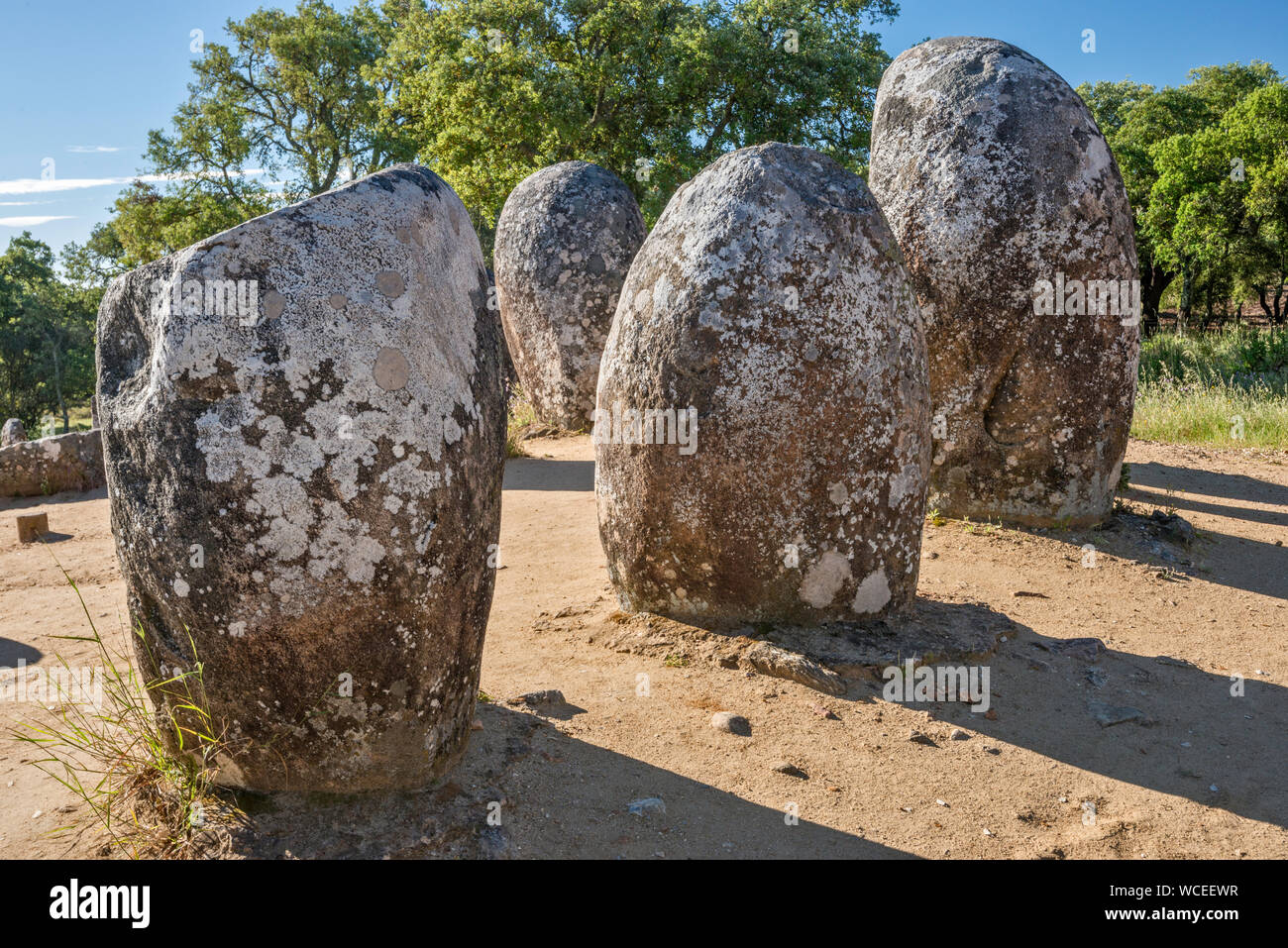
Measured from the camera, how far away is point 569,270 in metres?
10.9

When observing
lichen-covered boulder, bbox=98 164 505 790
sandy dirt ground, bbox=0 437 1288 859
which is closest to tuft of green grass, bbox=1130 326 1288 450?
sandy dirt ground, bbox=0 437 1288 859

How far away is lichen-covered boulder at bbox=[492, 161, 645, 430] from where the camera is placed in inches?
428

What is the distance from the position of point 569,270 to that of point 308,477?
28.0ft

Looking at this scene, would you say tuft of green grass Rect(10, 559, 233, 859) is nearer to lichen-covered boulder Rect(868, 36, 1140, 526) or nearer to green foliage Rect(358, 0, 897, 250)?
lichen-covered boulder Rect(868, 36, 1140, 526)

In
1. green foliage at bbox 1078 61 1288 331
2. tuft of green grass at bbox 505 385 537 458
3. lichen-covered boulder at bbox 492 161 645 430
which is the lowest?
tuft of green grass at bbox 505 385 537 458

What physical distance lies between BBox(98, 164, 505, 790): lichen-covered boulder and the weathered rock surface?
7.84m

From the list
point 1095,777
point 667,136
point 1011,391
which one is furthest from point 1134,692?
point 667,136

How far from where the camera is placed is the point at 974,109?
21.0ft

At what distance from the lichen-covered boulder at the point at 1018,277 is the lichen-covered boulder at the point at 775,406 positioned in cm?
A: 204

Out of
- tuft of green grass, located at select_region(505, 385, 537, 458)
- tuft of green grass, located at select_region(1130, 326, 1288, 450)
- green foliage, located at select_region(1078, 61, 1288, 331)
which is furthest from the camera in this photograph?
green foliage, located at select_region(1078, 61, 1288, 331)

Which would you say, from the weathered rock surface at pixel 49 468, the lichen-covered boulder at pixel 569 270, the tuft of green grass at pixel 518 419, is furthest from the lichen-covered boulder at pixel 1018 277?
the weathered rock surface at pixel 49 468

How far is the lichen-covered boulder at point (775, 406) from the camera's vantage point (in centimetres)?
425

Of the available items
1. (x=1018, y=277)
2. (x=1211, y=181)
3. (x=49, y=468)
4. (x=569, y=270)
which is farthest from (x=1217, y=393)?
(x=49, y=468)

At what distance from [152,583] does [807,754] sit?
2.36m
